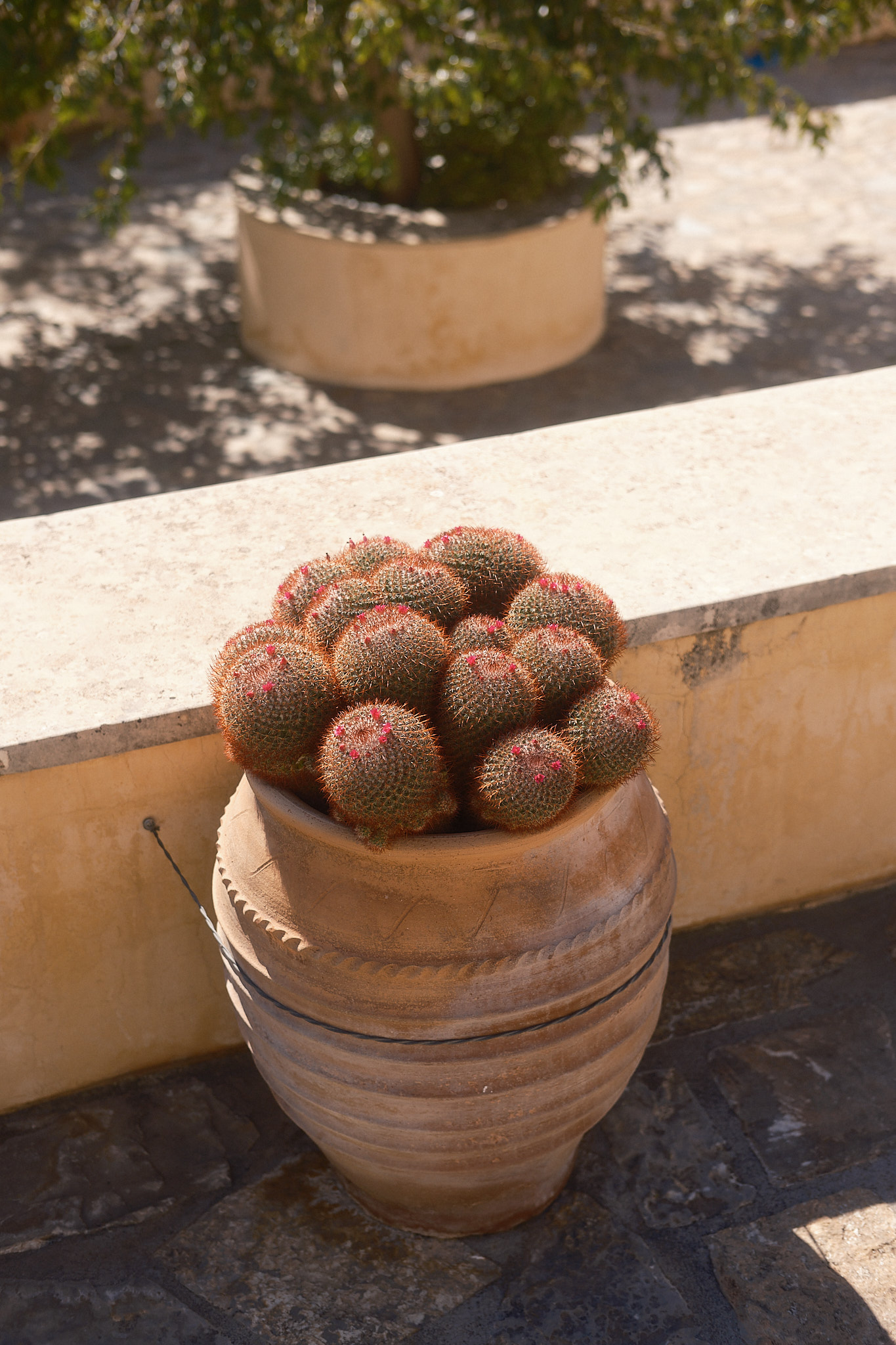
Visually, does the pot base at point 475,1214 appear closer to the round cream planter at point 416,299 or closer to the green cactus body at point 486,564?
the green cactus body at point 486,564

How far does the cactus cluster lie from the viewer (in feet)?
6.09

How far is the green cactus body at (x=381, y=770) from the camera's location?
71.7 inches

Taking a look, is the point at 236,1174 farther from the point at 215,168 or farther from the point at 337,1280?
the point at 215,168

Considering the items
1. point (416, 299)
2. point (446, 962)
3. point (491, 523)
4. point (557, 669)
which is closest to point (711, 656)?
point (491, 523)

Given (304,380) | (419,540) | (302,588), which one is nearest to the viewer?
(302,588)

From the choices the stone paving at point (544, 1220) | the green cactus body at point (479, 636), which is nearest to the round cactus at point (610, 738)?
the green cactus body at point (479, 636)

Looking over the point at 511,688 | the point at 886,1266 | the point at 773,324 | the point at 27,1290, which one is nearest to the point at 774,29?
the point at 773,324

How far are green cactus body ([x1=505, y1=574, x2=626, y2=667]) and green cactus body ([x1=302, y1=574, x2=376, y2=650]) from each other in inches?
9.8

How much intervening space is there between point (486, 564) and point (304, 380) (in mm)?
4176

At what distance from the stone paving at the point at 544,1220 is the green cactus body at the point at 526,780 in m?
0.97

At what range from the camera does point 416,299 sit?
5926 mm

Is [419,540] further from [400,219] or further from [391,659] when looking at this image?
[400,219]

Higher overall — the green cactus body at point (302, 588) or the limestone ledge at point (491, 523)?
the green cactus body at point (302, 588)

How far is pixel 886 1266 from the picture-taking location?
230 centimetres
